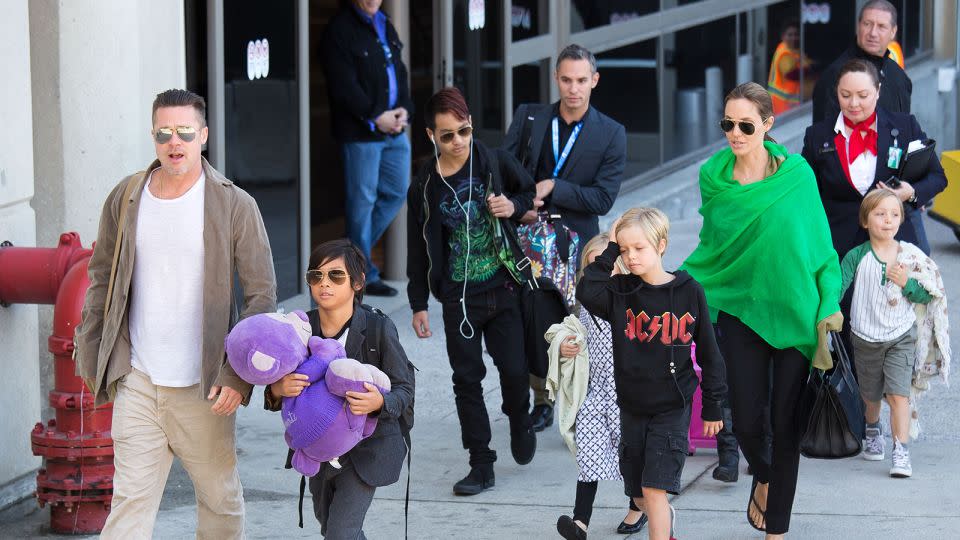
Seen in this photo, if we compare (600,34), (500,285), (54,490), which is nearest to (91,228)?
(54,490)

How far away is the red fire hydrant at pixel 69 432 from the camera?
6141mm

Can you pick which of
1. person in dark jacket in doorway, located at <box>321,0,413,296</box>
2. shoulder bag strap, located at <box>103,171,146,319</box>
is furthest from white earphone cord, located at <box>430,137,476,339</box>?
person in dark jacket in doorway, located at <box>321,0,413,296</box>

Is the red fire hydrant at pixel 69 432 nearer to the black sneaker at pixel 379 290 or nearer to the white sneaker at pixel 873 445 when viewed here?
the white sneaker at pixel 873 445

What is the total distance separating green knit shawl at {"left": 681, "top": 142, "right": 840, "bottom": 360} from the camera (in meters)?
5.73

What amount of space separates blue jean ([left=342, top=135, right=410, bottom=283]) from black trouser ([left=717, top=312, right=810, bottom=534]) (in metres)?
4.91

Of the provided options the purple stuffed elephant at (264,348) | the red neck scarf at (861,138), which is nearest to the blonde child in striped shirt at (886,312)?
the red neck scarf at (861,138)

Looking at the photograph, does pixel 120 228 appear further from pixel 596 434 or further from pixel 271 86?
pixel 271 86

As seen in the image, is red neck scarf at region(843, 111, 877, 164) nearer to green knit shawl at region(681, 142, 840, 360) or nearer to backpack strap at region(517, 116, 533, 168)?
green knit shawl at region(681, 142, 840, 360)

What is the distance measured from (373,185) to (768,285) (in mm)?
5063

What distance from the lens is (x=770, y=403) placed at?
19.2 feet

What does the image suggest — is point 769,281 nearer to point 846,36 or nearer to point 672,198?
point 672,198

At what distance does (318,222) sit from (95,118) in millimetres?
6894

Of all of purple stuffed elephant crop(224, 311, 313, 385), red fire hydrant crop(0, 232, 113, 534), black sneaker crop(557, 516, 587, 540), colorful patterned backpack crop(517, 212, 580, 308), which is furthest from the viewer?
colorful patterned backpack crop(517, 212, 580, 308)

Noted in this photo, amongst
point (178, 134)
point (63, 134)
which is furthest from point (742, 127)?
point (63, 134)
